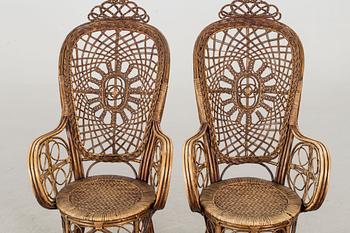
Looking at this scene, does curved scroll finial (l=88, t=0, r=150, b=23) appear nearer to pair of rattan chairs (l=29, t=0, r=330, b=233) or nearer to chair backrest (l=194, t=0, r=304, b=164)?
pair of rattan chairs (l=29, t=0, r=330, b=233)

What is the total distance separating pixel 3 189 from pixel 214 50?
5.67ft

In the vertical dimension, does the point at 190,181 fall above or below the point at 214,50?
below

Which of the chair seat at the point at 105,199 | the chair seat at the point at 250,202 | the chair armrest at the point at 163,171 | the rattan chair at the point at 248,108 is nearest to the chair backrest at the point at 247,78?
the rattan chair at the point at 248,108

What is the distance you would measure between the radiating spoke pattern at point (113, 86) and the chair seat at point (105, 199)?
258 mm

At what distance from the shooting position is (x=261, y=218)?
3209 millimetres

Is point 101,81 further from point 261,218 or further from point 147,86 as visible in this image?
point 261,218

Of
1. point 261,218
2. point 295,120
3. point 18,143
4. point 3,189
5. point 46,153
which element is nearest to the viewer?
point 261,218

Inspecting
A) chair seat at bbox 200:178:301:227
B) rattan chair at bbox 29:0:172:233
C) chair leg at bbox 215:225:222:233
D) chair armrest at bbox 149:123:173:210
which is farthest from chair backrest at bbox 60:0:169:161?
chair leg at bbox 215:225:222:233

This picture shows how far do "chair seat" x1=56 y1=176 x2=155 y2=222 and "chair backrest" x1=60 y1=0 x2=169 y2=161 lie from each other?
230 mm

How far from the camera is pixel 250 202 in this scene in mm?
3396

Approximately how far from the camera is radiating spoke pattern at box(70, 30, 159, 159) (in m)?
3.84

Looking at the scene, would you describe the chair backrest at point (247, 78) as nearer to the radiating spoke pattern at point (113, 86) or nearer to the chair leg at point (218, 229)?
the radiating spoke pattern at point (113, 86)

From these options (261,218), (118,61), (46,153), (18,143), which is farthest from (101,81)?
(18,143)

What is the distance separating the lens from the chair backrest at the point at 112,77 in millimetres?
3789
